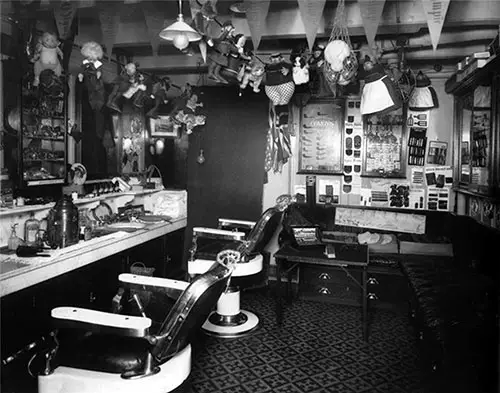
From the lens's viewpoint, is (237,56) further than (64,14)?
Yes

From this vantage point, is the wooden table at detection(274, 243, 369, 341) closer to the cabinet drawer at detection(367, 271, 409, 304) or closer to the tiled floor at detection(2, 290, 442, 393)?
the tiled floor at detection(2, 290, 442, 393)

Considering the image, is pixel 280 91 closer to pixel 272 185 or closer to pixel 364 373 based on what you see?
pixel 272 185

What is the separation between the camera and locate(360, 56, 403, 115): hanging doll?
3.53 metres

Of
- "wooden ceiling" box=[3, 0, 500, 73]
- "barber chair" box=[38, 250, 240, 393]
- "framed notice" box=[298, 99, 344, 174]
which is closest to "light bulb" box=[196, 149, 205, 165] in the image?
"wooden ceiling" box=[3, 0, 500, 73]

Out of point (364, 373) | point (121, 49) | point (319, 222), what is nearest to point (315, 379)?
point (364, 373)

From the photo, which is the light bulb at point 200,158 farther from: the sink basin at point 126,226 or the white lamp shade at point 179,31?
the white lamp shade at point 179,31

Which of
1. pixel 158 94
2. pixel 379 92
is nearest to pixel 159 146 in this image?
pixel 158 94

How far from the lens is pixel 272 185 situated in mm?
5496

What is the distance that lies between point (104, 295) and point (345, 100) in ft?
11.1

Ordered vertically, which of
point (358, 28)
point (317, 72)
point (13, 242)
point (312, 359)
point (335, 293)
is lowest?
point (312, 359)

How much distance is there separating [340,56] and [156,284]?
217 cm

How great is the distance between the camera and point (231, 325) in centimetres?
396

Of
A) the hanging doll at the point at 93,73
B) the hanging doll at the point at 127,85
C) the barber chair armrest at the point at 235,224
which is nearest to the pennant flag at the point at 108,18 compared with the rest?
the hanging doll at the point at 93,73

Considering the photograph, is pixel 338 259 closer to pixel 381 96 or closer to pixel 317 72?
pixel 381 96
